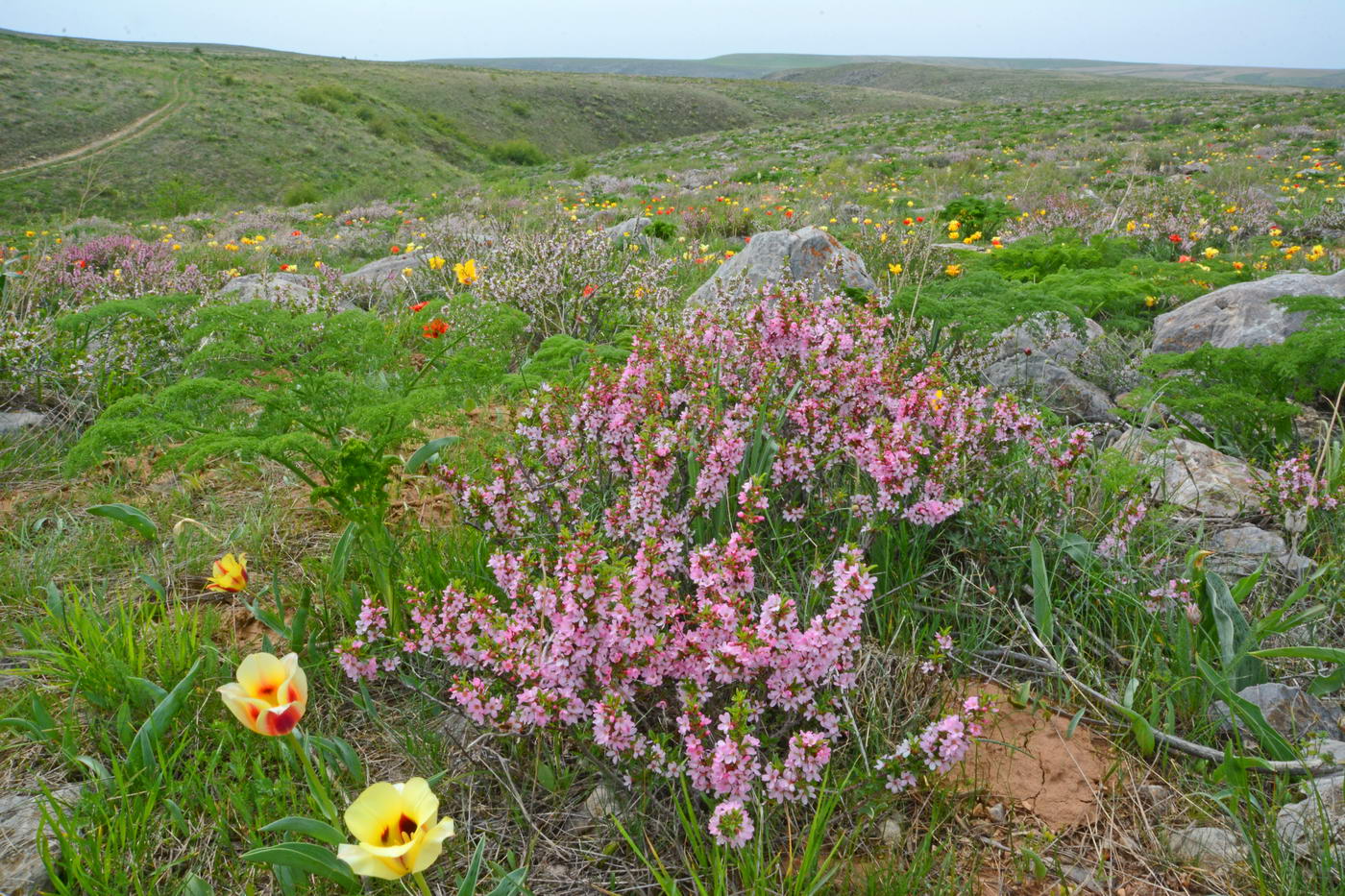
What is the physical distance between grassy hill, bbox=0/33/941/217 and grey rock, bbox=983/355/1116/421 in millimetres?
19860

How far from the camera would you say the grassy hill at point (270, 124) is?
3016cm

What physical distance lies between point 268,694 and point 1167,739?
6.68 ft

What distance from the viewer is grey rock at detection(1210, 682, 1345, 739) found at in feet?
6.03

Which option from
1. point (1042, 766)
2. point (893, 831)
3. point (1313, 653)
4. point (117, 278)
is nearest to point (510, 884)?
point (893, 831)

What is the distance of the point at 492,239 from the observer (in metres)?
6.35

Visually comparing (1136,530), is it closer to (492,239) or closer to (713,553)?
(713,553)

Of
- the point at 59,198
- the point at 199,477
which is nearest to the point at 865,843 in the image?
the point at 199,477

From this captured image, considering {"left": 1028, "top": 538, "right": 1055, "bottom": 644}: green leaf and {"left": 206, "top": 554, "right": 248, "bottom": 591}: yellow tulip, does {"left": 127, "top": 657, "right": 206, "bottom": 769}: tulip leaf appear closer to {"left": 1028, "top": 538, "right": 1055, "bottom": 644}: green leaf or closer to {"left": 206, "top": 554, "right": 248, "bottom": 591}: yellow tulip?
{"left": 206, "top": 554, "right": 248, "bottom": 591}: yellow tulip

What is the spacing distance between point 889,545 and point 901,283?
278cm

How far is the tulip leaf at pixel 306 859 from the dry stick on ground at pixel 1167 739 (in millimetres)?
1669

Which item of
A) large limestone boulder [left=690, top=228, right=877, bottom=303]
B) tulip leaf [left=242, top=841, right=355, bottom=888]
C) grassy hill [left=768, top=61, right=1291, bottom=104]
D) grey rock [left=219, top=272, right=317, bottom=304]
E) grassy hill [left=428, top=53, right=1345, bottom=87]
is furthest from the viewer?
grassy hill [left=428, top=53, right=1345, bottom=87]

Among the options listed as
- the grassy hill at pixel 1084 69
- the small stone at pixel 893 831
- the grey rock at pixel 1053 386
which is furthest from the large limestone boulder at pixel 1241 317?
the grassy hill at pixel 1084 69

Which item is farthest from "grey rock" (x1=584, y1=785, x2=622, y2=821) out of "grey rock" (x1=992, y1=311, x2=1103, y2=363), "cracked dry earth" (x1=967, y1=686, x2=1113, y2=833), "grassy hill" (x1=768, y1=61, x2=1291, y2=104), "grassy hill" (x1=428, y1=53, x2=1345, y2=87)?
"grassy hill" (x1=428, y1=53, x2=1345, y2=87)

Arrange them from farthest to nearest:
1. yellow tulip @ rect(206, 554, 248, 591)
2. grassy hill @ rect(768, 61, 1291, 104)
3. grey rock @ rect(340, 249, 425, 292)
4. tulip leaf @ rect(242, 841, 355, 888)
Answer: grassy hill @ rect(768, 61, 1291, 104) → grey rock @ rect(340, 249, 425, 292) → yellow tulip @ rect(206, 554, 248, 591) → tulip leaf @ rect(242, 841, 355, 888)
